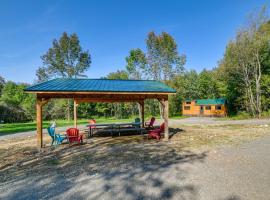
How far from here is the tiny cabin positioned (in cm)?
2817

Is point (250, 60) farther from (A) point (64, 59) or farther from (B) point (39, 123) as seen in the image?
(A) point (64, 59)

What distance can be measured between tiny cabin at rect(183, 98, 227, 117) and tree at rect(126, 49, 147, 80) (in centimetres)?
965

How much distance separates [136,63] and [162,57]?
4959mm

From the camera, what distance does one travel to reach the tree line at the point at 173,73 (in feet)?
78.4

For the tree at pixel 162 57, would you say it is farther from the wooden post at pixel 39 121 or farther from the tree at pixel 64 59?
the wooden post at pixel 39 121

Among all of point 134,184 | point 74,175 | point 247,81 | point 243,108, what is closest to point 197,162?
point 134,184

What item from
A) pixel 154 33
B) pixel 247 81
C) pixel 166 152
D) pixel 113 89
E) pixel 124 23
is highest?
pixel 154 33

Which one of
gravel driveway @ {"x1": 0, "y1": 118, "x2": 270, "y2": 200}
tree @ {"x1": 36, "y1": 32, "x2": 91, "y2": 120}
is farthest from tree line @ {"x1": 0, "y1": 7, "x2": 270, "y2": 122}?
gravel driveway @ {"x1": 0, "y1": 118, "x2": 270, "y2": 200}

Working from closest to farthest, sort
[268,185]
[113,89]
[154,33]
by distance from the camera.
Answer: [268,185]
[113,89]
[154,33]

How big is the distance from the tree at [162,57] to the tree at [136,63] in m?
1.55

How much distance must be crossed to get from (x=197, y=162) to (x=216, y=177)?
1260 millimetres

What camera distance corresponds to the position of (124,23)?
65.0ft

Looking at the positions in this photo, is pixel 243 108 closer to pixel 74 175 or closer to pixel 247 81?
pixel 247 81

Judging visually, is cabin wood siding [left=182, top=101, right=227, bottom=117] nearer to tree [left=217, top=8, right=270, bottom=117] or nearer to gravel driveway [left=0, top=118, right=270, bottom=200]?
tree [left=217, top=8, right=270, bottom=117]
